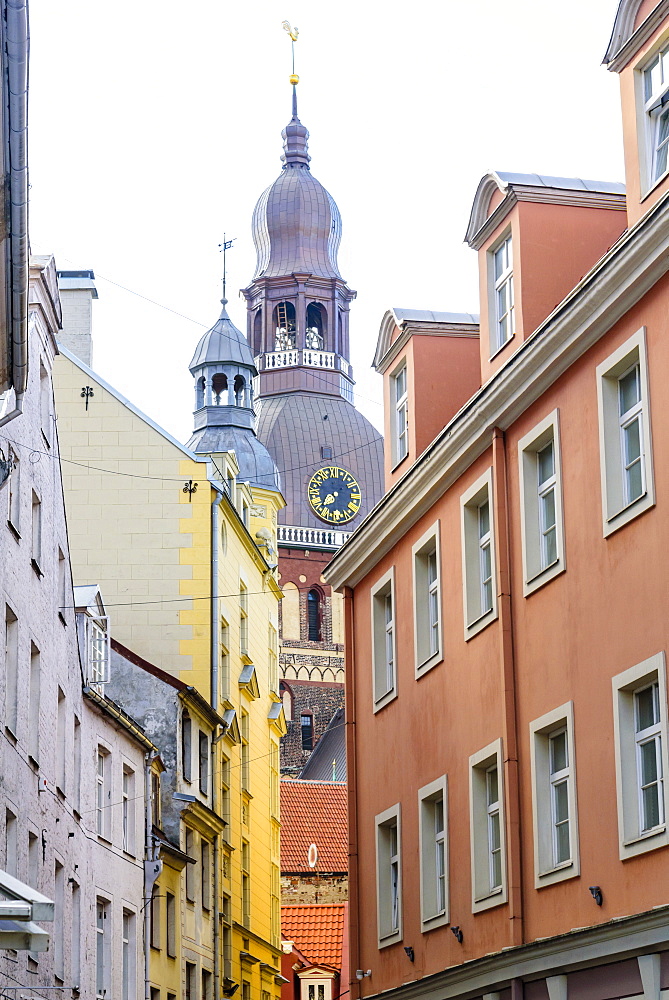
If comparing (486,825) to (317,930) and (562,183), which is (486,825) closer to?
(562,183)

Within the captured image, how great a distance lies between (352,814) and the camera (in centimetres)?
2720

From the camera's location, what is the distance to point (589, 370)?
18.5m

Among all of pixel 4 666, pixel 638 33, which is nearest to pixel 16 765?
pixel 4 666

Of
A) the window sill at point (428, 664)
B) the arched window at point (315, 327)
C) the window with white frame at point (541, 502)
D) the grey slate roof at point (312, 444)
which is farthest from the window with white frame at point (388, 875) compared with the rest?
the arched window at point (315, 327)

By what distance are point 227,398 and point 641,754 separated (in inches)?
1581

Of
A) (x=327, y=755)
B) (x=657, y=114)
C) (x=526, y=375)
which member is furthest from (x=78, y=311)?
(x=327, y=755)

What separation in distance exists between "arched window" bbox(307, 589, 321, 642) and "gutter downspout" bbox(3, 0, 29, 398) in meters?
84.8

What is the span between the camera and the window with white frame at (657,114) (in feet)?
57.8

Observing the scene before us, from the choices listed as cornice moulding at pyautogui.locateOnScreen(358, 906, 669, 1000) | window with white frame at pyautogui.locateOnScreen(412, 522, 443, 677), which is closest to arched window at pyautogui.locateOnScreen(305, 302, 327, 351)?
window with white frame at pyautogui.locateOnScreen(412, 522, 443, 677)

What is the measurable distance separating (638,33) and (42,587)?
10.9 meters

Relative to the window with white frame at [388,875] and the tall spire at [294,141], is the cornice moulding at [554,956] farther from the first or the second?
the tall spire at [294,141]

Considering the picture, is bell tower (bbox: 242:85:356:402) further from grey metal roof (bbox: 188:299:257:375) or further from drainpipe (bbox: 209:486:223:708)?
drainpipe (bbox: 209:486:223:708)

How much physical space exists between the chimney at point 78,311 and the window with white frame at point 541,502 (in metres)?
22.0

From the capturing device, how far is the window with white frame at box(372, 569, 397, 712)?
85.1ft
